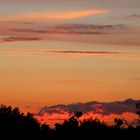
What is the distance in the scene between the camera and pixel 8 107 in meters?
115

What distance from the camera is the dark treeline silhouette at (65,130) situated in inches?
3348

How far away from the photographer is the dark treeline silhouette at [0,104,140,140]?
279 feet

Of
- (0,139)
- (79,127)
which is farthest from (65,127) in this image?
(0,139)

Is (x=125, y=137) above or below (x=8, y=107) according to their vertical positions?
below

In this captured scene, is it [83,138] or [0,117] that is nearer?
[83,138]

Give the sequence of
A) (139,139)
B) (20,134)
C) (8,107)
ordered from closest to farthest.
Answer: (139,139) → (20,134) → (8,107)

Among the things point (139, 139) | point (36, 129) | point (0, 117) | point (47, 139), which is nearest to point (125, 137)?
point (139, 139)

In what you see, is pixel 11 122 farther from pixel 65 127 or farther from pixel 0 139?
pixel 0 139

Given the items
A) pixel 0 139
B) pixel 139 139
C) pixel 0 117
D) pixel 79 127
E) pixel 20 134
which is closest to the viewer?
pixel 139 139

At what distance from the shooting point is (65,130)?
93.4 meters

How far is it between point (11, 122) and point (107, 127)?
13662 mm

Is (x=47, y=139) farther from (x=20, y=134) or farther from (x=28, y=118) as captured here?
(x=28, y=118)

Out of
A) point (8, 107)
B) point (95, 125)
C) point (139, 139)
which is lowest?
point (139, 139)

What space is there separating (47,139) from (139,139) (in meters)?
14.5
